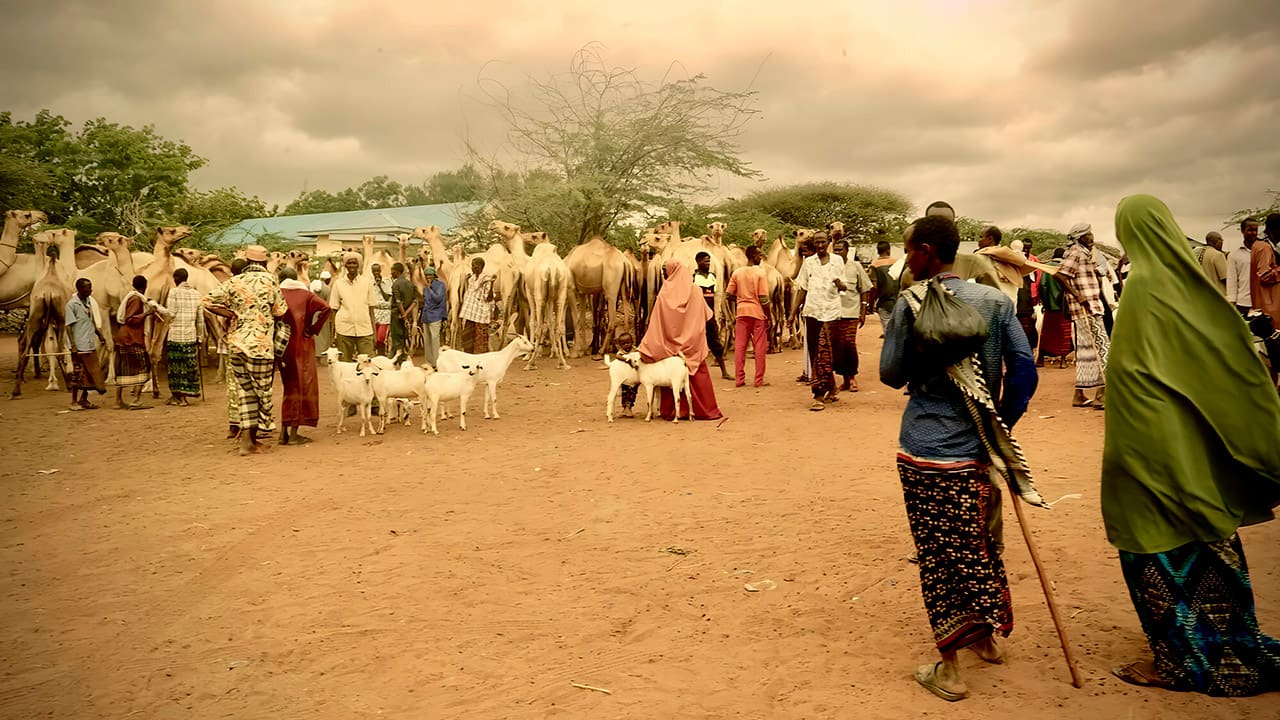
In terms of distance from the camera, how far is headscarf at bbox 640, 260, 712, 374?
32.8 feet

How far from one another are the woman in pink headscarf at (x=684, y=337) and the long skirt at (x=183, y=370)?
269 inches

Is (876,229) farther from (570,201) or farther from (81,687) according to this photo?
(81,687)

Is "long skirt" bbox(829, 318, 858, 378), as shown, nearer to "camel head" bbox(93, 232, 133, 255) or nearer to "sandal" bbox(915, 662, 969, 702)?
"sandal" bbox(915, 662, 969, 702)

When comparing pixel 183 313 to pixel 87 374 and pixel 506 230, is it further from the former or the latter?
pixel 506 230

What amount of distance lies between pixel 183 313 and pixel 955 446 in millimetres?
11420

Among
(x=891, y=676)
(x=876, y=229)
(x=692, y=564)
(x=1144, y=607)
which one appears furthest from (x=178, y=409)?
(x=876, y=229)

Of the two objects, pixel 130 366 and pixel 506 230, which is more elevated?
pixel 506 230

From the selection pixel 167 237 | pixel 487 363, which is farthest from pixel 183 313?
pixel 487 363

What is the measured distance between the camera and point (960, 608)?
328cm

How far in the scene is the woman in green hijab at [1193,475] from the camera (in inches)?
126

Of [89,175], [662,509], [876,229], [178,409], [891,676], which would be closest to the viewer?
[891,676]

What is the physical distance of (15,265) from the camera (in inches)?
580

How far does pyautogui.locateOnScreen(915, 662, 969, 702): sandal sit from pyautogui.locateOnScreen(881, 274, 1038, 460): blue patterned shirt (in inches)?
34.1

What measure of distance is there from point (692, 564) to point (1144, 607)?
2.37m
